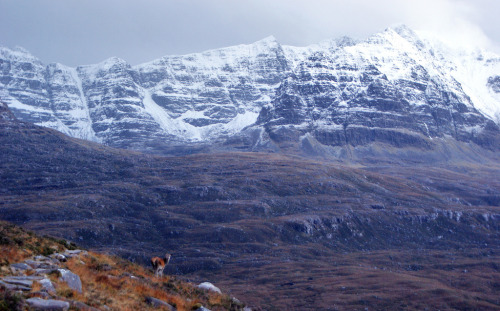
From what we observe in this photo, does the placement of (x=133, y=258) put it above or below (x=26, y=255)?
below

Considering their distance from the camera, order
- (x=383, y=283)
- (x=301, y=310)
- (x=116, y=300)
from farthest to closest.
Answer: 1. (x=383, y=283)
2. (x=301, y=310)
3. (x=116, y=300)

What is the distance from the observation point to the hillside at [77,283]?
89.2ft

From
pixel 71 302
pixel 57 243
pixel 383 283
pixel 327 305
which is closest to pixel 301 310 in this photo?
pixel 327 305

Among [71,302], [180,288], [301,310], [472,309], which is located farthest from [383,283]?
[71,302]

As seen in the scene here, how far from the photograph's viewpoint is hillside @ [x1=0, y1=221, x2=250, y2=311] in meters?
27.2

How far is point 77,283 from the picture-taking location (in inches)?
1195

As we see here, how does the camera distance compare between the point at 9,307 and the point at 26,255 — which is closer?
the point at 9,307

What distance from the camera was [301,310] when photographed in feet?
527

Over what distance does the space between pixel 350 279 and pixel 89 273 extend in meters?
174

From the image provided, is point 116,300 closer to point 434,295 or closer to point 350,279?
point 434,295

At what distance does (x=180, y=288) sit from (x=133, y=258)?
545 ft

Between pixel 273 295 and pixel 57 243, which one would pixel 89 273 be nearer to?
pixel 57 243

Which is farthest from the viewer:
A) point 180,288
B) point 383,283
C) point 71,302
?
point 383,283

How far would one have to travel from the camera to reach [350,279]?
199 m
